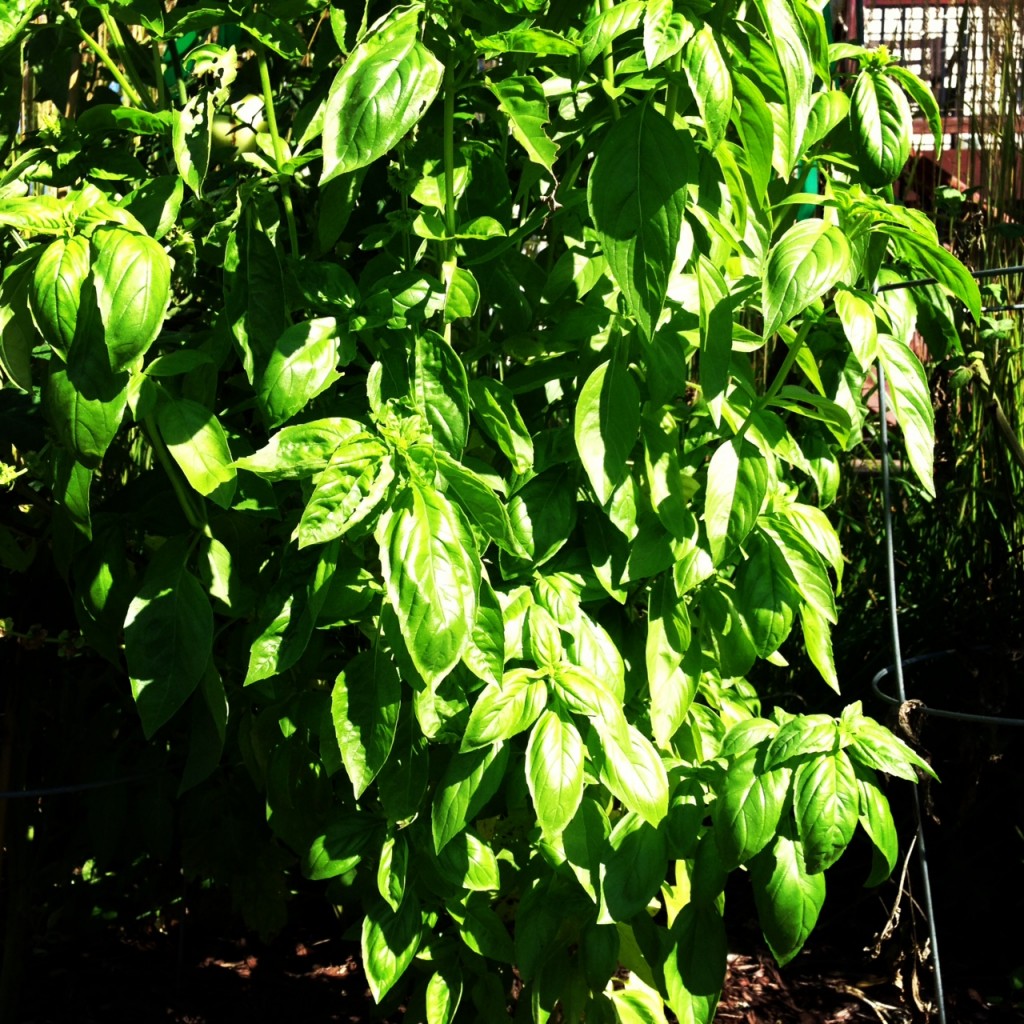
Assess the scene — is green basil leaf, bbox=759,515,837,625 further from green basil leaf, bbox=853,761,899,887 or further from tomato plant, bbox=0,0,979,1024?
green basil leaf, bbox=853,761,899,887

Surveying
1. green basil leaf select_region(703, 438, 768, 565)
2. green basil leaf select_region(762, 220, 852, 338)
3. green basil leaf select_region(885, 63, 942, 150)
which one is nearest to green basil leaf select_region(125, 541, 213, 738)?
green basil leaf select_region(703, 438, 768, 565)

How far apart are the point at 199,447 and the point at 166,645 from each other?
24 centimetres

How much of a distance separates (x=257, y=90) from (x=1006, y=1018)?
210cm

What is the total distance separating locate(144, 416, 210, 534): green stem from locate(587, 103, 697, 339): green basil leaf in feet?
1.81

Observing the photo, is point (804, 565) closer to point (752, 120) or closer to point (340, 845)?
point (752, 120)

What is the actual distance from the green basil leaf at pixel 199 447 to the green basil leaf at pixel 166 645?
0.14 meters

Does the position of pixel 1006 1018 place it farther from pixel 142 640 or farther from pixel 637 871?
pixel 142 640

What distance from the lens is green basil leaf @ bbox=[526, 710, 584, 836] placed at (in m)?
1.29

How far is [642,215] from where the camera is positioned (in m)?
1.22

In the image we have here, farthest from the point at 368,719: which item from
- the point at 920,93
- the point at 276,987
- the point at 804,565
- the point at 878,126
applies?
the point at 276,987

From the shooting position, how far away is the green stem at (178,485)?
139 centimetres

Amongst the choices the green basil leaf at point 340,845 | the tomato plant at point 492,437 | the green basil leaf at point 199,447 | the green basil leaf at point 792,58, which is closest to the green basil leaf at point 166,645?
the tomato plant at point 492,437

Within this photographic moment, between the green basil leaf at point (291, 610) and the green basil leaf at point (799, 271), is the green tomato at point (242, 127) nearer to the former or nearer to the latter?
the green basil leaf at point (291, 610)

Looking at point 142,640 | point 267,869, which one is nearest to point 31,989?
point 267,869
